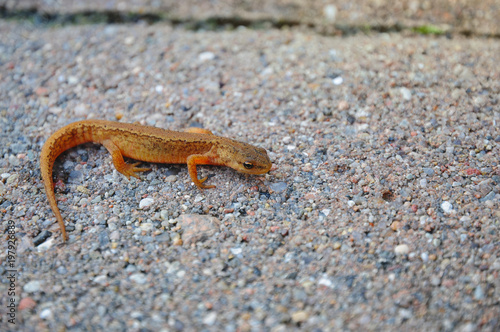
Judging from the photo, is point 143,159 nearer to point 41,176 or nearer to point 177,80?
point 41,176

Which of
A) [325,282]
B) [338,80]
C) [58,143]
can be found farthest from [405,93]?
[58,143]

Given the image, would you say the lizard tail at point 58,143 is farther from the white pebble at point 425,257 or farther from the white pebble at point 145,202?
the white pebble at point 425,257

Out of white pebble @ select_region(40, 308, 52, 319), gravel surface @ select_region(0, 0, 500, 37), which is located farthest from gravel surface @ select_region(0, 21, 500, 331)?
gravel surface @ select_region(0, 0, 500, 37)

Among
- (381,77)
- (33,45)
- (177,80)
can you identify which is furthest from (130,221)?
(33,45)

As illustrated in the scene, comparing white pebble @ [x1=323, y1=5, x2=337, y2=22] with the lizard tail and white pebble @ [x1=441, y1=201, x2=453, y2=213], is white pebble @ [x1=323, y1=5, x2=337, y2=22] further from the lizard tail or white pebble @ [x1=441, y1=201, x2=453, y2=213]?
the lizard tail

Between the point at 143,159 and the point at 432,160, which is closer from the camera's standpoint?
the point at 432,160

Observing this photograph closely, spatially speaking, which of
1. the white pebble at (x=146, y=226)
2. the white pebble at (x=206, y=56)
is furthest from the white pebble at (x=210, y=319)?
the white pebble at (x=206, y=56)
